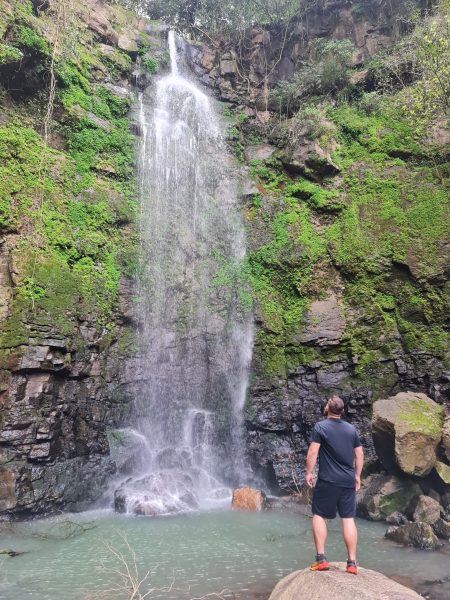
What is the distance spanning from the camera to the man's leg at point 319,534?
4.45m

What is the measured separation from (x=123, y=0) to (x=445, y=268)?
17886 millimetres

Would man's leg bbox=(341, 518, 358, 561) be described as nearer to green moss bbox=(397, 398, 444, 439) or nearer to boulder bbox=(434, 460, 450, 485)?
green moss bbox=(397, 398, 444, 439)

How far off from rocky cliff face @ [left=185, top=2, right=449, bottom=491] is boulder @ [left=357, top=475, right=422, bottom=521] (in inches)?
74.7

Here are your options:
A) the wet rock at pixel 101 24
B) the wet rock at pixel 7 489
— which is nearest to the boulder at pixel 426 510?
the wet rock at pixel 7 489

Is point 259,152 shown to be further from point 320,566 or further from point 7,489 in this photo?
point 320,566

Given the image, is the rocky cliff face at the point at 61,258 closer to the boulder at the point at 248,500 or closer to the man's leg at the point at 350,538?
the boulder at the point at 248,500

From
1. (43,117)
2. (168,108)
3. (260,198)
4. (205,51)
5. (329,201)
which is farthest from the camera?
(205,51)

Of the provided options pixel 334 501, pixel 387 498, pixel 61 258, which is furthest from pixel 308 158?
pixel 334 501

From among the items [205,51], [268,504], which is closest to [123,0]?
[205,51]

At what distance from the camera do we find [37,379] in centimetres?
959

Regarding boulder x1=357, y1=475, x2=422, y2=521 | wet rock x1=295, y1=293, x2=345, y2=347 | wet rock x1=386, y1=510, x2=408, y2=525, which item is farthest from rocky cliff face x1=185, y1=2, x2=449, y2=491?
wet rock x1=386, y1=510, x2=408, y2=525

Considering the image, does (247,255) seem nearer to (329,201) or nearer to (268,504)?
(329,201)

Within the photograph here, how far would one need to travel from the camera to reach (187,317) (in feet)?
42.6

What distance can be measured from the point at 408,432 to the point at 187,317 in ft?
21.9
